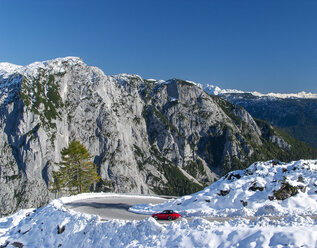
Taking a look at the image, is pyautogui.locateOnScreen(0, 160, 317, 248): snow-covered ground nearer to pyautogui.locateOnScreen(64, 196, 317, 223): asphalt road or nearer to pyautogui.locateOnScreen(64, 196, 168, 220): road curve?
pyautogui.locateOnScreen(64, 196, 317, 223): asphalt road

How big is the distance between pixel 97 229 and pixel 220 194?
17704 mm

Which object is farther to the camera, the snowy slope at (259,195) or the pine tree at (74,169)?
the pine tree at (74,169)

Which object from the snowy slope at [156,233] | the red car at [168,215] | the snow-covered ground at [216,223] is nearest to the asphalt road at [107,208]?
the red car at [168,215]

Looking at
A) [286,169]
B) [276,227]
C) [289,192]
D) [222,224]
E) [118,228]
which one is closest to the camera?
[276,227]

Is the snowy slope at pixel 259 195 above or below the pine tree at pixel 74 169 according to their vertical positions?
below

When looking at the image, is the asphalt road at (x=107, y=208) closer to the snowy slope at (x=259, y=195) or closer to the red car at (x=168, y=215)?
the red car at (x=168, y=215)

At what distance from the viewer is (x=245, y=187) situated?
3894cm

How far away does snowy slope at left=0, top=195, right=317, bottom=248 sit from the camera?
22.2 metres

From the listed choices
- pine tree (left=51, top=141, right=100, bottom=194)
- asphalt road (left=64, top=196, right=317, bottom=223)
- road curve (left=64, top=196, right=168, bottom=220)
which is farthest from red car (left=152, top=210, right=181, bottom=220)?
pine tree (left=51, top=141, right=100, bottom=194)

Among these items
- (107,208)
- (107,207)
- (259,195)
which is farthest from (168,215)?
(107,207)

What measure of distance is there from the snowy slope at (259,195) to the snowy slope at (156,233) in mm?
9165

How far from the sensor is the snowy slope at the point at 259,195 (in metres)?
34.5

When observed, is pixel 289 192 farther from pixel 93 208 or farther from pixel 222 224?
pixel 93 208

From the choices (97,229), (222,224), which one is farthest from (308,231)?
(97,229)
